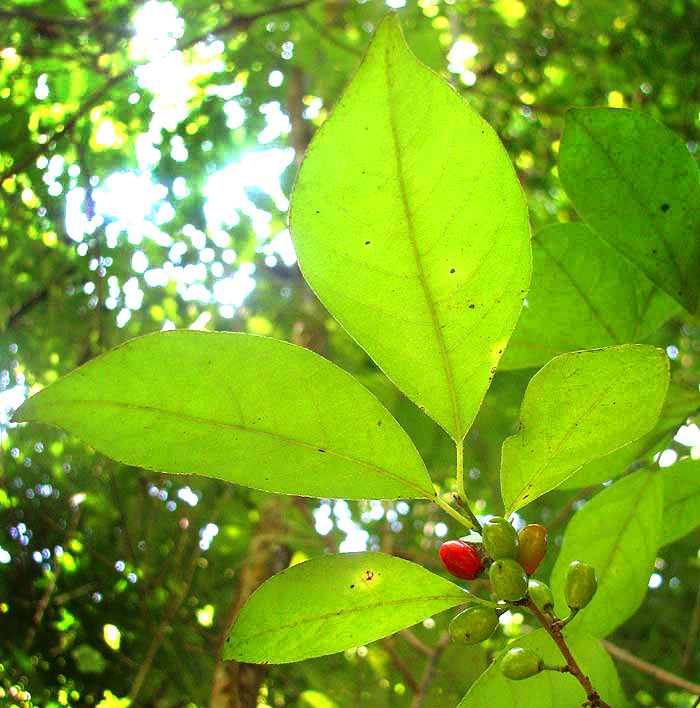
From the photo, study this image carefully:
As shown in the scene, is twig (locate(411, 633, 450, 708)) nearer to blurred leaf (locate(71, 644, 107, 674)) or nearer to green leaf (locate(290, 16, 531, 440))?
blurred leaf (locate(71, 644, 107, 674))

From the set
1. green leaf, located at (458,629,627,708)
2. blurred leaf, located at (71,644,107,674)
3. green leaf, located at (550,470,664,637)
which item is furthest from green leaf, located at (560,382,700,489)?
blurred leaf, located at (71,644,107,674)

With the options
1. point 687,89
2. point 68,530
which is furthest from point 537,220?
point 68,530

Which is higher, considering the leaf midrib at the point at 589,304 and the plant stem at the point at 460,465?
the plant stem at the point at 460,465

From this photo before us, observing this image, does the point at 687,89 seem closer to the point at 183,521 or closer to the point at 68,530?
the point at 183,521

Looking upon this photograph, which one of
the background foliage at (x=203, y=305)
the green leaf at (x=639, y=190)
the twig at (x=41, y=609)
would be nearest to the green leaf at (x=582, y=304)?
the green leaf at (x=639, y=190)

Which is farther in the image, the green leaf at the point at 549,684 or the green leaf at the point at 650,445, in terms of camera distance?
the green leaf at the point at 650,445

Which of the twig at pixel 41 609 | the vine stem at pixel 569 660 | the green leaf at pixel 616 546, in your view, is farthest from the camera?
the twig at pixel 41 609

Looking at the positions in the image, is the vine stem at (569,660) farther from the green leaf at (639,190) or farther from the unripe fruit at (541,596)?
the green leaf at (639,190)
